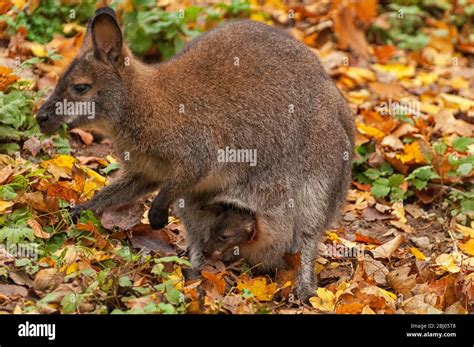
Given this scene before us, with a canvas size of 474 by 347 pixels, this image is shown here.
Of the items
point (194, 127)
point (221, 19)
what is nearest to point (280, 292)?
point (194, 127)

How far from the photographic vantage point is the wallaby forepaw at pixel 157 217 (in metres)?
6.75

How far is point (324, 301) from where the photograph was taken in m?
6.68

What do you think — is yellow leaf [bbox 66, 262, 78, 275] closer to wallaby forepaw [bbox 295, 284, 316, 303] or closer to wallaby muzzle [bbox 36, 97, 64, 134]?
wallaby muzzle [bbox 36, 97, 64, 134]

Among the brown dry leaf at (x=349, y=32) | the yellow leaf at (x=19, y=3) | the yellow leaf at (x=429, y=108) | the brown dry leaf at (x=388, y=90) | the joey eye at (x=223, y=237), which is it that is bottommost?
the joey eye at (x=223, y=237)

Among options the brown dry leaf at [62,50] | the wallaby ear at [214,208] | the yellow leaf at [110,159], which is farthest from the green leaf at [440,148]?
the brown dry leaf at [62,50]

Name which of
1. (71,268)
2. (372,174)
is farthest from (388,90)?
(71,268)

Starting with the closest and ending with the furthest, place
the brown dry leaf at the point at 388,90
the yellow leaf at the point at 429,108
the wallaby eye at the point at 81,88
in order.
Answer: the wallaby eye at the point at 81,88
the yellow leaf at the point at 429,108
the brown dry leaf at the point at 388,90

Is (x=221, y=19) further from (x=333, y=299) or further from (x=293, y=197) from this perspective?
(x=333, y=299)

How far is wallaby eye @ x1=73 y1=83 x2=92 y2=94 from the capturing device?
21.4 ft

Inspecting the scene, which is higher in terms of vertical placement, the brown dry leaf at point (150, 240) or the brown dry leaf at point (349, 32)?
the brown dry leaf at point (349, 32)

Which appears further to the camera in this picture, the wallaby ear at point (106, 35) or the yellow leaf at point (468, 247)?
Answer: the yellow leaf at point (468, 247)

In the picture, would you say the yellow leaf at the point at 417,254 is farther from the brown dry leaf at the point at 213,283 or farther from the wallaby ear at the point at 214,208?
the brown dry leaf at the point at 213,283

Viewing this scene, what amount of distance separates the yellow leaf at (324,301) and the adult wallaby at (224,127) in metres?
0.21

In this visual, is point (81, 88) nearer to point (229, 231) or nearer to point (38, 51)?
point (229, 231)
